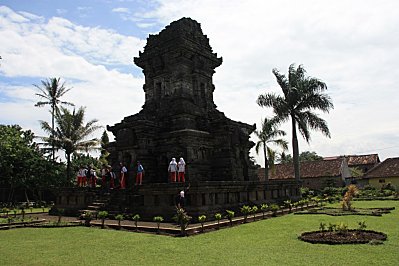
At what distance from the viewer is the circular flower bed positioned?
8938 mm

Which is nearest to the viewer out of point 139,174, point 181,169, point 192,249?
point 192,249

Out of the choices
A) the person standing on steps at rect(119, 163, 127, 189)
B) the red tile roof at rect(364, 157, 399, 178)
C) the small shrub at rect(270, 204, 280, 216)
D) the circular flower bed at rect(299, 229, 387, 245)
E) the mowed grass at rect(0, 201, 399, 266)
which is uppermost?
the red tile roof at rect(364, 157, 399, 178)

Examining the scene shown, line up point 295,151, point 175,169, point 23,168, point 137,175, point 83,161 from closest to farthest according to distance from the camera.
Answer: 1. point 175,169
2. point 137,175
3. point 295,151
4. point 23,168
5. point 83,161

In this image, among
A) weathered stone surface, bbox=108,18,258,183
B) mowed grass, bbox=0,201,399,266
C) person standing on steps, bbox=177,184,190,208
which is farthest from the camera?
weathered stone surface, bbox=108,18,258,183

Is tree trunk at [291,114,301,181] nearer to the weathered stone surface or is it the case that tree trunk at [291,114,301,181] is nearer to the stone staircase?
the weathered stone surface

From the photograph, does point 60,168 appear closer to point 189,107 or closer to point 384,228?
point 189,107

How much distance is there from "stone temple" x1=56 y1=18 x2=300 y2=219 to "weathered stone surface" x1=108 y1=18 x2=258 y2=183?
0.05 m

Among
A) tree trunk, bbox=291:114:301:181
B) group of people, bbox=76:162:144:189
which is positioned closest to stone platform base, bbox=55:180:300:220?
group of people, bbox=76:162:144:189

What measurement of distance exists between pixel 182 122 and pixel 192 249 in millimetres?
11454

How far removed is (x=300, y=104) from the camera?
91.2 ft

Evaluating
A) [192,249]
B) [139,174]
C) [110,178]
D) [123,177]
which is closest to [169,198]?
[139,174]

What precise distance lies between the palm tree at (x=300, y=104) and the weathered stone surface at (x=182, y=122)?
5.98 m

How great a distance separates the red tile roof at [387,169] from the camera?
138 feet

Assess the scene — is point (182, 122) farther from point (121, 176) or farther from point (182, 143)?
point (121, 176)
